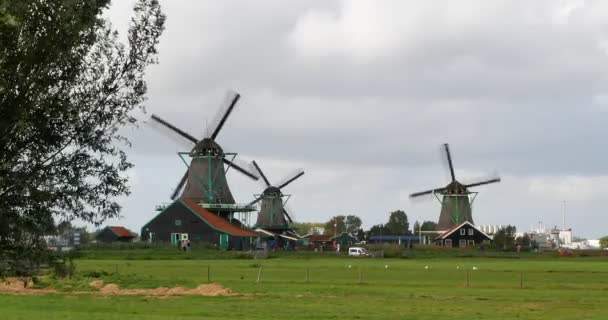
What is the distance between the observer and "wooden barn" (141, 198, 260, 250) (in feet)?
448

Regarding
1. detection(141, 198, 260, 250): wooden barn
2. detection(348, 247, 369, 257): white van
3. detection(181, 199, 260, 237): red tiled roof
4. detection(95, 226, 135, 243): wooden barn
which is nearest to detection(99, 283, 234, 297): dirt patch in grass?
detection(348, 247, 369, 257): white van

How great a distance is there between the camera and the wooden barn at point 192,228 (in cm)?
13662

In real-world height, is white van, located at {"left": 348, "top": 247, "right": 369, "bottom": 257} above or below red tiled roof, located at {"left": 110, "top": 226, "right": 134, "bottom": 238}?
below

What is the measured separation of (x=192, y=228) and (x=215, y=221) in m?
3.72

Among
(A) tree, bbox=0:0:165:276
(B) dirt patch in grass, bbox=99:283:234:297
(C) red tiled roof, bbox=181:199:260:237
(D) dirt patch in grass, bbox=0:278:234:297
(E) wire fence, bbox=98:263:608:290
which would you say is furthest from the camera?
(C) red tiled roof, bbox=181:199:260:237

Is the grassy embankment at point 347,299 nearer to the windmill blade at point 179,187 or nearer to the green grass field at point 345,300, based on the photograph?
the green grass field at point 345,300

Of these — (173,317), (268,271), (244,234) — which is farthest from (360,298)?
(244,234)

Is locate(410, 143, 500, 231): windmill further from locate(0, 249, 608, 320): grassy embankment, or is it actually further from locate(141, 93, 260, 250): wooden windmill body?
locate(0, 249, 608, 320): grassy embankment

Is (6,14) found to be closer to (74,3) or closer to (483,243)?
(74,3)

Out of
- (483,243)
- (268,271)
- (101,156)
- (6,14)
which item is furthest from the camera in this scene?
(483,243)

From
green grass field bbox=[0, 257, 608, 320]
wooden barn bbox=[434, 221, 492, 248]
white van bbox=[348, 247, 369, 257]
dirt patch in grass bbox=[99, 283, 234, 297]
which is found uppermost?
wooden barn bbox=[434, 221, 492, 248]

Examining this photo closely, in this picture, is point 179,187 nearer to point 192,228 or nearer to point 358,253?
point 192,228

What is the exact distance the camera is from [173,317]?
119 feet

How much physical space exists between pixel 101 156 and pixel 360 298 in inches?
1208
